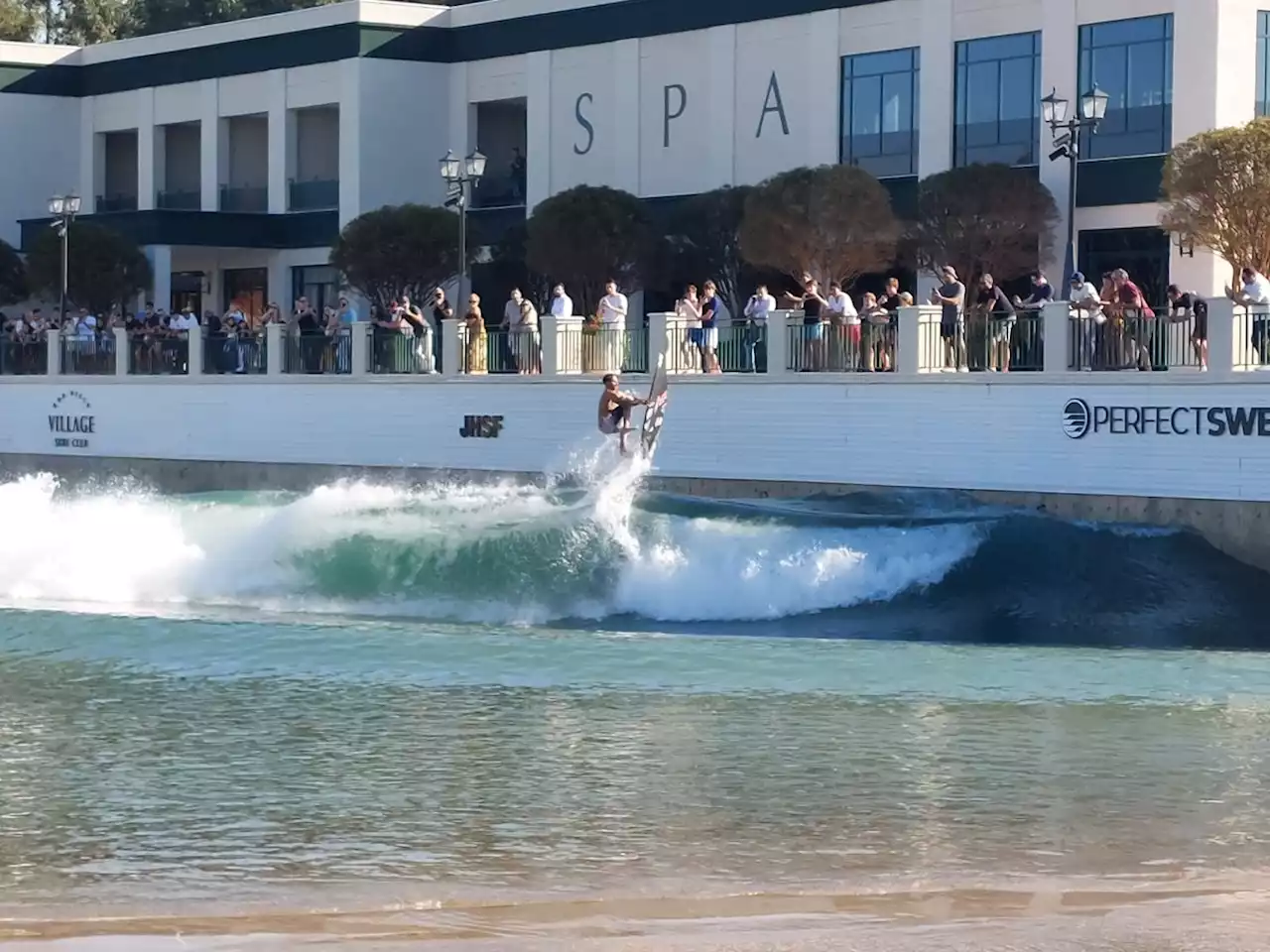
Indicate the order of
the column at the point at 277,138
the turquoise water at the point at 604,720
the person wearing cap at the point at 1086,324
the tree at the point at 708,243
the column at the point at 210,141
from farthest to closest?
1. the column at the point at 210,141
2. the column at the point at 277,138
3. the tree at the point at 708,243
4. the person wearing cap at the point at 1086,324
5. the turquoise water at the point at 604,720

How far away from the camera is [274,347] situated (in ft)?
125

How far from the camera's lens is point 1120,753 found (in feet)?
52.0

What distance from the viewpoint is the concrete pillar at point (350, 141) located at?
4728 cm

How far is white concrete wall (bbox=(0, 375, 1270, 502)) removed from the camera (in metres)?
26.3

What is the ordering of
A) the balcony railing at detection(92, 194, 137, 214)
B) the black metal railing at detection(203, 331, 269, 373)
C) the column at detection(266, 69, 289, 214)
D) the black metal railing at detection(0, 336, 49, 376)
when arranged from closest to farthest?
1. the black metal railing at detection(203, 331, 269, 373)
2. the black metal railing at detection(0, 336, 49, 376)
3. the column at detection(266, 69, 289, 214)
4. the balcony railing at detection(92, 194, 137, 214)

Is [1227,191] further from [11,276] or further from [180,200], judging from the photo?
[180,200]

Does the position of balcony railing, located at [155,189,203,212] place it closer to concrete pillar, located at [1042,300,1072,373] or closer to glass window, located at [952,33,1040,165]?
glass window, located at [952,33,1040,165]

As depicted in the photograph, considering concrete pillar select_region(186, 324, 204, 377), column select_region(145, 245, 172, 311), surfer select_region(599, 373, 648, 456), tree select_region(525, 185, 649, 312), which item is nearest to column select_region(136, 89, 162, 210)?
column select_region(145, 245, 172, 311)

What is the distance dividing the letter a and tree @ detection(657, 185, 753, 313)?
181 cm

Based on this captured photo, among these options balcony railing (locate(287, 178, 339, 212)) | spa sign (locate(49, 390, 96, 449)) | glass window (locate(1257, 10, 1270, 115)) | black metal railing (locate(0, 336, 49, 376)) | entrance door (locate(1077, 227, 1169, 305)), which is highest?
glass window (locate(1257, 10, 1270, 115))

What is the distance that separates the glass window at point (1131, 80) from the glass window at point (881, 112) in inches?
149

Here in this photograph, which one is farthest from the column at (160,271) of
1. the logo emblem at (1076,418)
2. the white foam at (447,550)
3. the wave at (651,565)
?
the logo emblem at (1076,418)

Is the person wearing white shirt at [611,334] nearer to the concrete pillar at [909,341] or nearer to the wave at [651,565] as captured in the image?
the wave at [651,565]

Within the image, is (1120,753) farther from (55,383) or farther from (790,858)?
(55,383)
